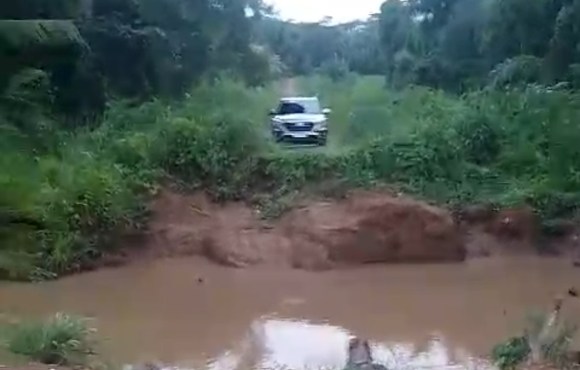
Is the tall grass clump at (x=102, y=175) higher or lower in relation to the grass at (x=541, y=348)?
lower

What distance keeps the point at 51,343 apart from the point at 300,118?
14053 millimetres

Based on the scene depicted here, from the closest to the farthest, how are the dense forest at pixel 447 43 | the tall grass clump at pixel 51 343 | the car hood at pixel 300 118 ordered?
the tall grass clump at pixel 51 343, the car hood at pixel 300 118, the dense forest at pixel 447 43

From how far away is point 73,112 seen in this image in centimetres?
2275

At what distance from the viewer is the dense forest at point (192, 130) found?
1684cm

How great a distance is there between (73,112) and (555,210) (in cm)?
1136

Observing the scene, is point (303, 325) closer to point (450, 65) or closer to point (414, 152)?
point (414, 152)

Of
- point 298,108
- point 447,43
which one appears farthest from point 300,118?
point 447,43

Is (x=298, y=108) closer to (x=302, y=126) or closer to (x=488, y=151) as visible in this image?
(x=302, y=126)

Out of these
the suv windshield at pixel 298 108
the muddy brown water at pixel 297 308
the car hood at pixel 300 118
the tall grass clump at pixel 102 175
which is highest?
the suv windshield at pixel 298 108

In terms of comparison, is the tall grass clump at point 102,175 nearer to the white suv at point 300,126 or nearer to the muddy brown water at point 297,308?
the muddy brown water at point 297,308

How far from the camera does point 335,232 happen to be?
17.7 metres

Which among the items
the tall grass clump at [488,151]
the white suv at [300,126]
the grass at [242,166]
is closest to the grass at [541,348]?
the grass at [242,166]

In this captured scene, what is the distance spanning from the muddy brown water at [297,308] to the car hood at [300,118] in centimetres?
571

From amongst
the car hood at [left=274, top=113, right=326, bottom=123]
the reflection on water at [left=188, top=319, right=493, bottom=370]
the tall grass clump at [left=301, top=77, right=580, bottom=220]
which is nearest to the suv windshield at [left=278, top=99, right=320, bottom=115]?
the car hood at [left=274, top=113, right=326, bottom=123]
